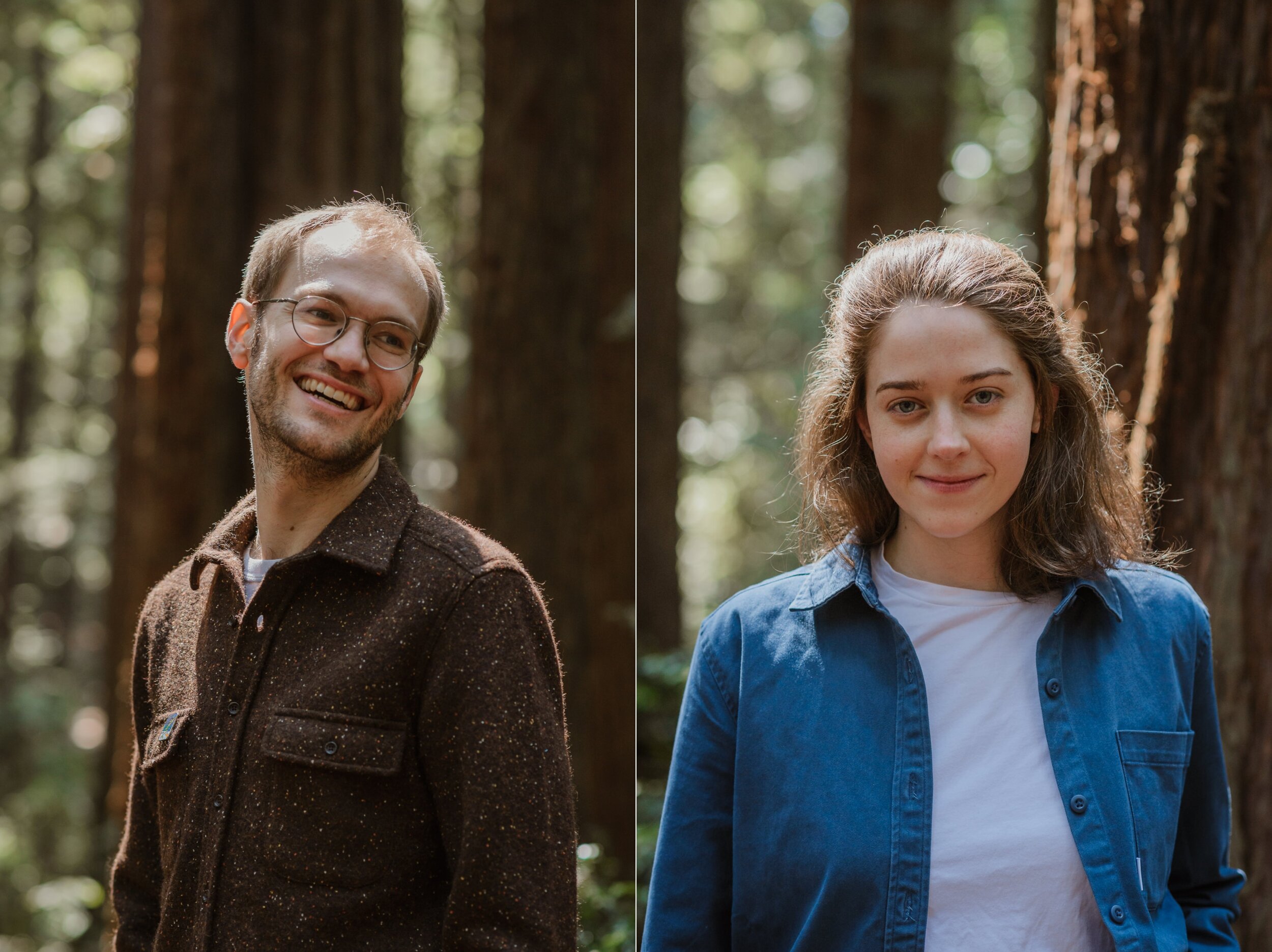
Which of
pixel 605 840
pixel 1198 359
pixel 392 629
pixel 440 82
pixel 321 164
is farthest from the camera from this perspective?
pixel 440 82

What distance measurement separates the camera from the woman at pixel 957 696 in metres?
2.08

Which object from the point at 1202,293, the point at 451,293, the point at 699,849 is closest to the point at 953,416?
the point at 699,849

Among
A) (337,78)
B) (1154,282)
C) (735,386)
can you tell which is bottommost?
(735,386)

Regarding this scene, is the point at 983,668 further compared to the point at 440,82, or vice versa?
the point at 440,82

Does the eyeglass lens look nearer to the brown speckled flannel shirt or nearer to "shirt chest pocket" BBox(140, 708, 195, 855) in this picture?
the brown speckled flannel shirt

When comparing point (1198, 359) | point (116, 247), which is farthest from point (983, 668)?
point (116, 247)

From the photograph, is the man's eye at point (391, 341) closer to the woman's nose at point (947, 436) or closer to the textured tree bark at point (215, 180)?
the woman's nose at point (947, 436)

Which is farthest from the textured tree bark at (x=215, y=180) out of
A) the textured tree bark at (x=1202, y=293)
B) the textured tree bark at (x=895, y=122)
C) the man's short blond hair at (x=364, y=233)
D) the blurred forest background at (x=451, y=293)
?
the textured tree bark at (x=895, y=122)

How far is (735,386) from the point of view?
610 inches

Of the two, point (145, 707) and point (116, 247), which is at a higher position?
point (116, 247)

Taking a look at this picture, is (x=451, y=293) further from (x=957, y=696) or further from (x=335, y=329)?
(x=957, y=696)

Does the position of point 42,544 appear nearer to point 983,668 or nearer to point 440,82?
point 440,82

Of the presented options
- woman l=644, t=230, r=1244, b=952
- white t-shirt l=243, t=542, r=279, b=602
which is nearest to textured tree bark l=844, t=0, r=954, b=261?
woman l=644, t=230, r=1244, b=952

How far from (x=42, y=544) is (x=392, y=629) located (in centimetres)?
1740
